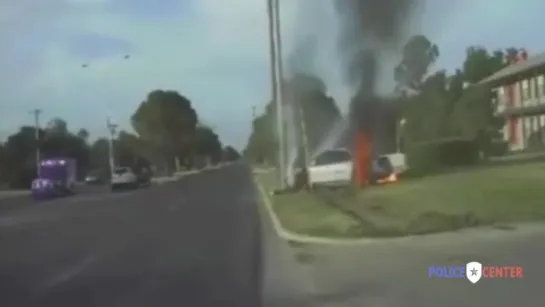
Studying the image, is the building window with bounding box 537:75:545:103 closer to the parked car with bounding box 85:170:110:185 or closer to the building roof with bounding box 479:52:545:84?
the building roof with bounding box 479:52:545:84

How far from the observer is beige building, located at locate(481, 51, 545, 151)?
1473 centimetres

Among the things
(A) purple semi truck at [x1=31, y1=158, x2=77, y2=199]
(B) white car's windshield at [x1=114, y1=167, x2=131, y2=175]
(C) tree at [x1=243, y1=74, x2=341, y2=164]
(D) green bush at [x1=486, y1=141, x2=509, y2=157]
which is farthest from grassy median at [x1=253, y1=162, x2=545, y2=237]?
(B) white car's windshield at [x1=114, y1=167, x2=131, y2=175]

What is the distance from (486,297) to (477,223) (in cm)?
537

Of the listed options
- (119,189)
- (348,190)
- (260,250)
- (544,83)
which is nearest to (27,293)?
(260,250)

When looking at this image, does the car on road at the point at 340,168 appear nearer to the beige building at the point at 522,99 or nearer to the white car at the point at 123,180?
the beige building at the point at 522,99

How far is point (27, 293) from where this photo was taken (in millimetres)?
10453

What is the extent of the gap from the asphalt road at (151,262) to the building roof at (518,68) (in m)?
4.85

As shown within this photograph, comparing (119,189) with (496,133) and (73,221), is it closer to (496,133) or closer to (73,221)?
(73,221)

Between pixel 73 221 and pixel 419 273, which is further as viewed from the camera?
pixel 73 221

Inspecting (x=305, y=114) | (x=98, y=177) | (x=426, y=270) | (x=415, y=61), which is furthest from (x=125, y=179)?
(x=426, y=270)

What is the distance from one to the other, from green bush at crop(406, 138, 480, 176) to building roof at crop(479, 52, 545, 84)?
166cm

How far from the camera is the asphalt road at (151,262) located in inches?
374

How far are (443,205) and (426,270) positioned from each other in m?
5.12

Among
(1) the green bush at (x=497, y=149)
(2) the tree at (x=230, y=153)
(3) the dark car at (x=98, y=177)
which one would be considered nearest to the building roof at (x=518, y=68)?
(1) the green bush at (x=497, y=149)
